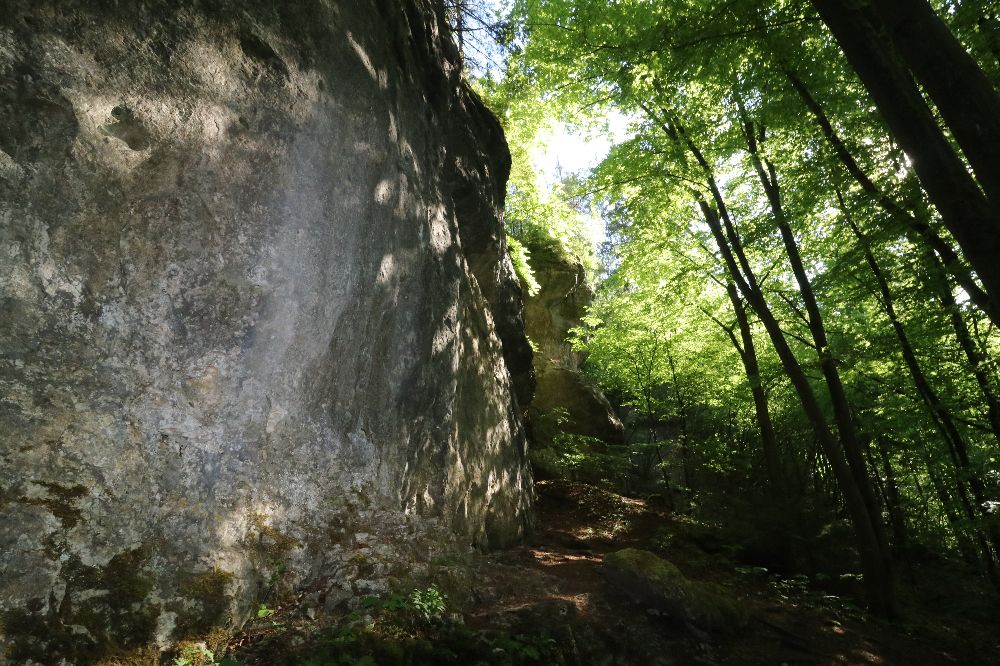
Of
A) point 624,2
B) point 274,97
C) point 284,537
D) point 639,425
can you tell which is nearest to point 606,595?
point 284,537

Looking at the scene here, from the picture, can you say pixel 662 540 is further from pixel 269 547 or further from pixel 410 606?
pixel 269 547

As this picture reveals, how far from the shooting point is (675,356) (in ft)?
50.3

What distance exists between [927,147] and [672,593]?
4.65 m

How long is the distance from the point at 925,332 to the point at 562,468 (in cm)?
867

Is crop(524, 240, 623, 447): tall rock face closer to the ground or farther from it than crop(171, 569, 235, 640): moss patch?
farther from it

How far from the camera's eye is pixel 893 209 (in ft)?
21.0

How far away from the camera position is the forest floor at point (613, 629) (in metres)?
3.64

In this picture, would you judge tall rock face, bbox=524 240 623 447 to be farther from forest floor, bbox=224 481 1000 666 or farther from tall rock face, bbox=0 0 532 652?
tall rock face, bbox=0 0 532 652

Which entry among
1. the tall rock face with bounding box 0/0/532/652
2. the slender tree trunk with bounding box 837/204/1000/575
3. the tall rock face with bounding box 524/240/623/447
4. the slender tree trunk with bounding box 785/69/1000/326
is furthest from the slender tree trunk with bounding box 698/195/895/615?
the tall rock face with bounding box 524/240/623/447

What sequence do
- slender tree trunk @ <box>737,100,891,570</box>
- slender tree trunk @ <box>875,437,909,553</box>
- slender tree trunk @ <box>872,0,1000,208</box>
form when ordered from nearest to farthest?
slender tree trunk @ <box>872,0,1000,208</box> → slender tree trunk @ <box>737,100,891,570</box> → slender tree trunk @ <box>875,437,909,553</box>

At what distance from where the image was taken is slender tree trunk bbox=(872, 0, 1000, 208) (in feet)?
10.7

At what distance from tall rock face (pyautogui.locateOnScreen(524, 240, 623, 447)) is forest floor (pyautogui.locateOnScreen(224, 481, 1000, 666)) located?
623 centimetres

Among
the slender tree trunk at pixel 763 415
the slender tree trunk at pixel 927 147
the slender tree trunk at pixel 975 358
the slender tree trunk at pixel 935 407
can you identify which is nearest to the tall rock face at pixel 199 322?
the slender tree trunk at pixel 927 147

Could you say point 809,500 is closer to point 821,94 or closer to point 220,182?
point 821,94
